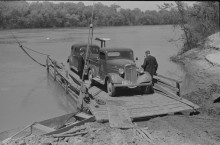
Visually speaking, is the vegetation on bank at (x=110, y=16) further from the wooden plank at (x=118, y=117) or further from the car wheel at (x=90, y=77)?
the wooden plank at (x=118, y=117)

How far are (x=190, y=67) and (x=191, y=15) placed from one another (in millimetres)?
10778

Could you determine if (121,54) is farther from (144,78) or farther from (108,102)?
(108,102)

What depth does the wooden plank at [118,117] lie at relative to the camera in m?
8.39

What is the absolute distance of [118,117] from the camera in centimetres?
887

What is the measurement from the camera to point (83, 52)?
16469mm

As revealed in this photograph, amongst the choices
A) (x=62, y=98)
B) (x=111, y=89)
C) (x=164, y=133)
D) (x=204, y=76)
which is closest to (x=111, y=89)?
(x=111, y=89)

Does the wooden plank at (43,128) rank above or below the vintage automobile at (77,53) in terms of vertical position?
below

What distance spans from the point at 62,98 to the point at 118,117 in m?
6.64

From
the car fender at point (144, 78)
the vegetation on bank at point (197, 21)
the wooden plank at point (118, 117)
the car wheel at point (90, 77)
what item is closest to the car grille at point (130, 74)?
the car fender at point (144, 78)

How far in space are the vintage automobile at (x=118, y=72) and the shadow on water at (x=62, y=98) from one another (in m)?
1.43

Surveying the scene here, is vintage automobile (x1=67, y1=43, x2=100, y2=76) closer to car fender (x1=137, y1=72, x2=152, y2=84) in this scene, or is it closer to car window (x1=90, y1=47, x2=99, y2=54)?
car window (x1=90, y1=47, x2=99, y2=54)

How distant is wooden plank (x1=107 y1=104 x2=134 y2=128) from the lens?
8391 mm

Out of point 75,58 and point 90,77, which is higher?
point 75,58

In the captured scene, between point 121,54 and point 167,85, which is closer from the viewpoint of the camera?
point 167,85
